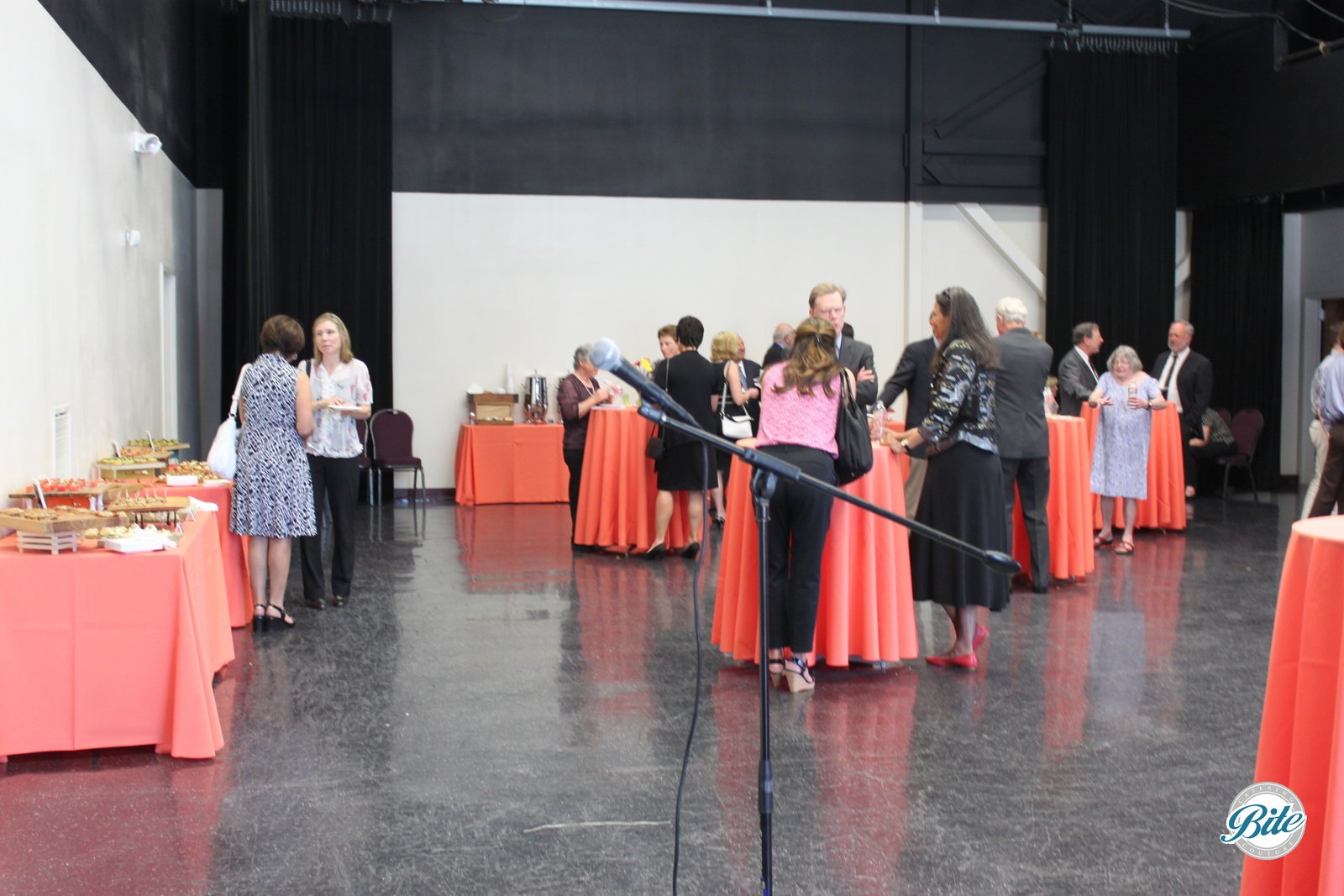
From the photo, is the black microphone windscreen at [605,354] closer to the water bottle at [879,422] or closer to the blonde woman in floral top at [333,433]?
the water bottle at [879,422]

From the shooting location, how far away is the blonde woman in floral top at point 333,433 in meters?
6.05

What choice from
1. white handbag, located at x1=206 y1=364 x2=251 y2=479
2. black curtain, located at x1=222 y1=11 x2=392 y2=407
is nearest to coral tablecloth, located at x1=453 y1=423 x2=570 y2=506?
black curtain, located at x1=222 y1=11 x2=392 y2=407

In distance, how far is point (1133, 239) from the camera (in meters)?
12.9

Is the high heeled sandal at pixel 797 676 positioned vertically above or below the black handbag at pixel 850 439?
below

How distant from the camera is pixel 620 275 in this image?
12.2m

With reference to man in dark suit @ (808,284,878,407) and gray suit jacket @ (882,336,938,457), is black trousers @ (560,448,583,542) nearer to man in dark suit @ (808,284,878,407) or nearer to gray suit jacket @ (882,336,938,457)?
gray suit jacket @ (882,336,938,457)

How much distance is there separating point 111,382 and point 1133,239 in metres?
10.1

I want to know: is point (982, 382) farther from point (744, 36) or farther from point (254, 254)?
point (744, 36)

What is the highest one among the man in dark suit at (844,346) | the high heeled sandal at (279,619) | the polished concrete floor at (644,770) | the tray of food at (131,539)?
the man in dark suit at (844,346)

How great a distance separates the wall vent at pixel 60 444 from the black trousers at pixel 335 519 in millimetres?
1046

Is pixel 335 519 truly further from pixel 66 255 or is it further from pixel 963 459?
pixel 963 459

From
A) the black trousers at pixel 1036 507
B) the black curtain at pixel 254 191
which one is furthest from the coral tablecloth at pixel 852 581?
the black curtain at pixel 254 191

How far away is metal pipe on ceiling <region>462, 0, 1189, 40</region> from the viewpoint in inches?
442

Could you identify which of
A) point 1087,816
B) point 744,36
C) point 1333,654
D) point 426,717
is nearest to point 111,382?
point 426,717
